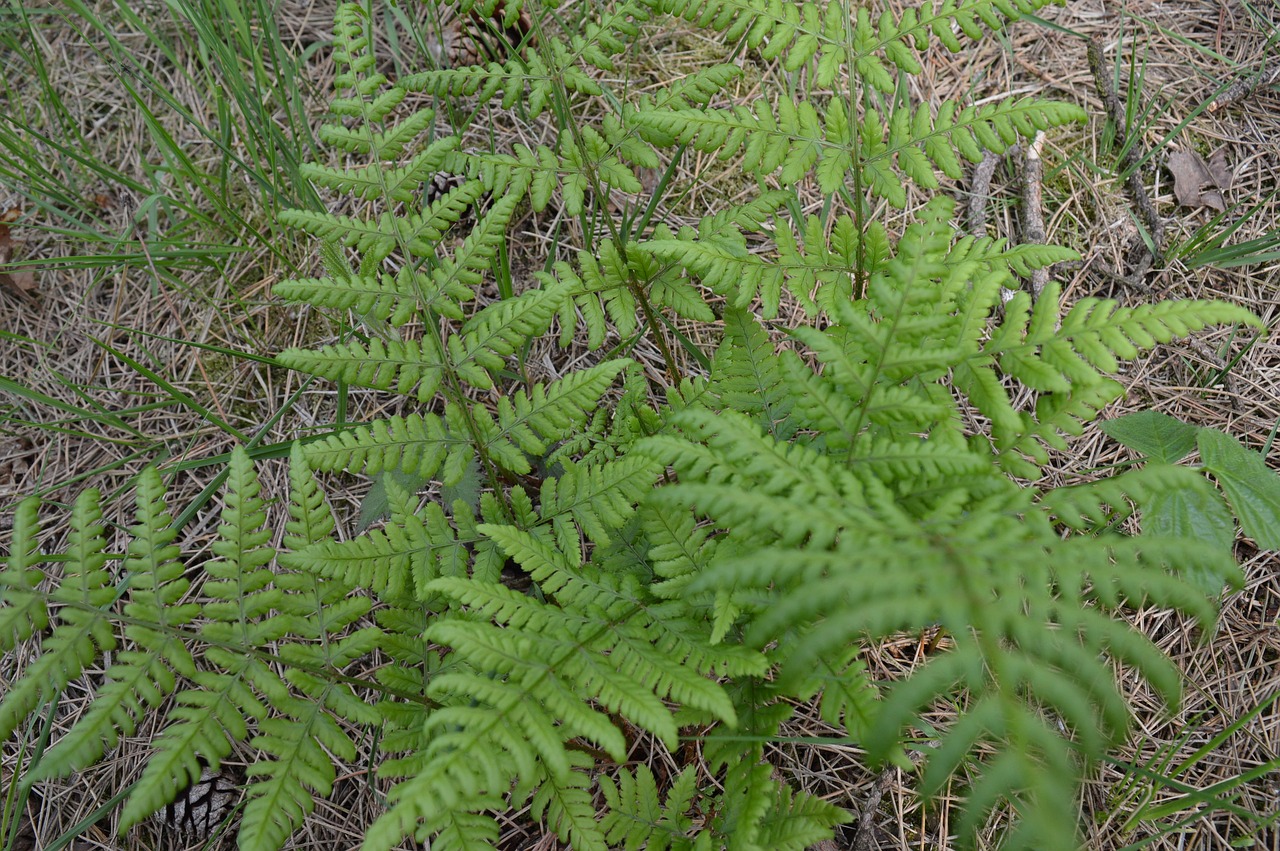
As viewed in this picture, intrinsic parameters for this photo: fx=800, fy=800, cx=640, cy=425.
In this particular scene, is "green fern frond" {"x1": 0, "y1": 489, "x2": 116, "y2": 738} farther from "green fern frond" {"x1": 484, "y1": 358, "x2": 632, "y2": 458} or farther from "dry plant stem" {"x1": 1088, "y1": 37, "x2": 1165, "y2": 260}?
"dry plant stem" {"x1": 1088, "y1": 37, "x2": 1165, "y2": 260}

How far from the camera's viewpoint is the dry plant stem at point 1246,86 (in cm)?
390

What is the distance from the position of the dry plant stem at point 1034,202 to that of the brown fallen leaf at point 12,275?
195 inches

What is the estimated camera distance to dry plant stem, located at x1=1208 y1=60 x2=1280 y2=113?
3.90 m

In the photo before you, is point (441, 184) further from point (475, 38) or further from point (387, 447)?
point (387, 447)

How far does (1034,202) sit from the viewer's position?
374 cm

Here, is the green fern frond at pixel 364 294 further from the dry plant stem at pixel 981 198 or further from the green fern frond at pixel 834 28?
the dry plant stem at pixel 981 198

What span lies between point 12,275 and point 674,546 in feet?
12.8

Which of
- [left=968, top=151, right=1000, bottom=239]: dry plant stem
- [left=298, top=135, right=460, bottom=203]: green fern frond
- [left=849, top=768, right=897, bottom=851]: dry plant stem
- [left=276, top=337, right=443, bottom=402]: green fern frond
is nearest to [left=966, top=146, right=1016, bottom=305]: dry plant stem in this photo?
[left=968, top=151, right=1000, bottom=239]: dry plant stem

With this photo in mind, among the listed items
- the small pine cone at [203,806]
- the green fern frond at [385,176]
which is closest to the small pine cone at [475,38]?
the green fern frond at [385,176]

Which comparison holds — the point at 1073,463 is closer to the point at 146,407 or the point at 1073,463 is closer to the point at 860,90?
the point at 860,90

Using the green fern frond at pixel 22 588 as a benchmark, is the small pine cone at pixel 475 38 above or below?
above

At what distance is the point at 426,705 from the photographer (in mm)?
2664

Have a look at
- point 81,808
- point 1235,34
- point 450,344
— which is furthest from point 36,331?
point 1235,34

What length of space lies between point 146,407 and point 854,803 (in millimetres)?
3440
